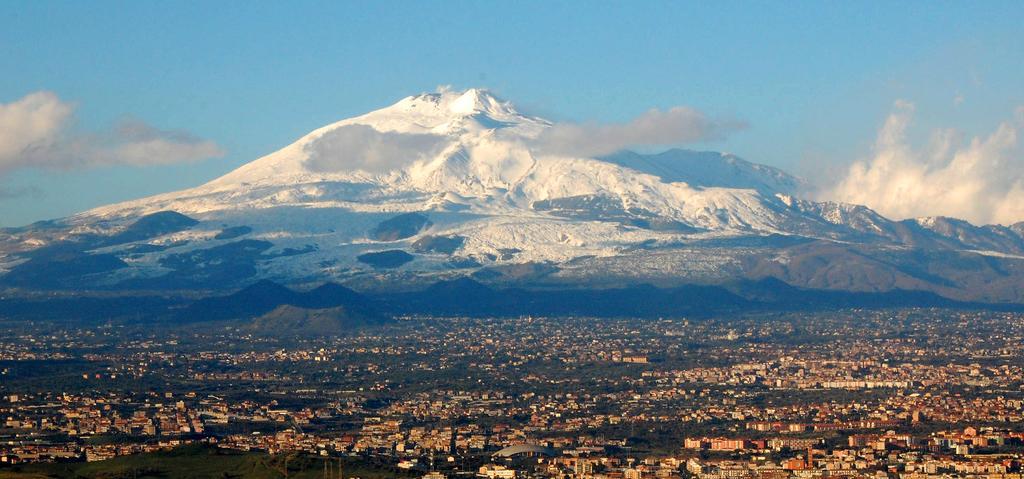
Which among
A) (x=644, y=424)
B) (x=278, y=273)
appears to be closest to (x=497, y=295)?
(x=278, y=273)

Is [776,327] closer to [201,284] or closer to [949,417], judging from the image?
[201,284]

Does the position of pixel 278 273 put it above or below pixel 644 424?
above

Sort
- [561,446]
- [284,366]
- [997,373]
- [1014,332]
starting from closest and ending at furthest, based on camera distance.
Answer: [561,446]
[997,373]
[284,366]
[1014,332]

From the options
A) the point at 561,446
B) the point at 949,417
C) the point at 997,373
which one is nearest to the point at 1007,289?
the point at 997,373

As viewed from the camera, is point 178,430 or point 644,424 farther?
point 644,424

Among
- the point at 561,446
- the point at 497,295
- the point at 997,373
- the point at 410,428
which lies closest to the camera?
the point at 561,446

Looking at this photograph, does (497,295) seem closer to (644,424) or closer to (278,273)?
(278,273)
